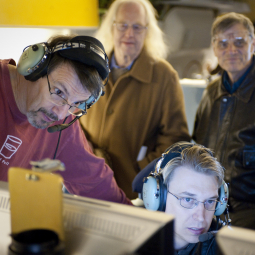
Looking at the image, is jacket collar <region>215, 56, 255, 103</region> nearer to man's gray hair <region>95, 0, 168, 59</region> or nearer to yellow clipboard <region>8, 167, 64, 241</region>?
man's gray hair <region>95, 0, 168, 59</region>

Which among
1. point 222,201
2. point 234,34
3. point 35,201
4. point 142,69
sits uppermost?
point 234,34

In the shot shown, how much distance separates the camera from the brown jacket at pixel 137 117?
6.88 ft

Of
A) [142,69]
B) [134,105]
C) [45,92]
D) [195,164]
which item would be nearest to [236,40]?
[142,69]

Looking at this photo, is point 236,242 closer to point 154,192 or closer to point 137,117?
point 154,192

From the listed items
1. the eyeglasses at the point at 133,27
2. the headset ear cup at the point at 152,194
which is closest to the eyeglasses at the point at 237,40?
the eyeglasses at the point at 133,27

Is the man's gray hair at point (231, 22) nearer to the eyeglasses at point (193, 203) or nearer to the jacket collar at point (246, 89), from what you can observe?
the jacket collar at point (246, 89)

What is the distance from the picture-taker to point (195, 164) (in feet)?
4.35

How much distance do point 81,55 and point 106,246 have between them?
2.56ft

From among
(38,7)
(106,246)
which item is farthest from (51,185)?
(38,7)

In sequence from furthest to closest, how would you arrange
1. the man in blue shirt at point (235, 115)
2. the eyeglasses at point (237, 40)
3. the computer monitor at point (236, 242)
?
1. the eyeglasses at point (237, 40)
2. the man in blue shirt at point (235, 115)
3. the computer monitor at point (236, 242)

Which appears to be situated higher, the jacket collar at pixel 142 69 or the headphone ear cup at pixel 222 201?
the jacket collar at pixel 142 69

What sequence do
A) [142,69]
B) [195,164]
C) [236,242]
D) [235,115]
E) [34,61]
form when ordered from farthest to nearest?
[142,69], [235,115], [195,164], [34,61], [236,242]

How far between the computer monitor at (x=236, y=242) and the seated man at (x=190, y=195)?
69 cm

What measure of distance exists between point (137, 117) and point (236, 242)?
1590 millimetres
